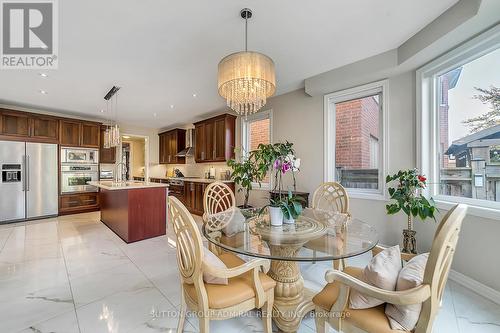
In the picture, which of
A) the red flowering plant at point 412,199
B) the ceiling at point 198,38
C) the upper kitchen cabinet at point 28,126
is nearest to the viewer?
the ceiling at point 198,38

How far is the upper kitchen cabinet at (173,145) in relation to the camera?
22.1 ft

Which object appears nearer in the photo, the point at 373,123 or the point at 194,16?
the point at 194,16

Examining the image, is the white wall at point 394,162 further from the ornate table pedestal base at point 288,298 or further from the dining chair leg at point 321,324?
the dining chair leg at point 321,324

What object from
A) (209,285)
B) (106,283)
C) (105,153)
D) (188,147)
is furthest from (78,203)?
(209,285)

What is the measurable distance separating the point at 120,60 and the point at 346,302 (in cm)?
346

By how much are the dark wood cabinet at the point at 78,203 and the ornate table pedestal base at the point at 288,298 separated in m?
5.83

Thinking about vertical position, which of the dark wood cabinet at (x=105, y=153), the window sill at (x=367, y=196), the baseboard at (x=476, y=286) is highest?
the dark wood cabinet at (x=105, y=153)

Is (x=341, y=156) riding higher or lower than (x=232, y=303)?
higher

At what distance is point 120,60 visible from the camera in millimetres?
2807

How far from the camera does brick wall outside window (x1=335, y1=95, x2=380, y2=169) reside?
3242 mm

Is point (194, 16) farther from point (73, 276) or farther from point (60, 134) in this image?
point (60, 134)

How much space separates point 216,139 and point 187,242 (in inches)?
164

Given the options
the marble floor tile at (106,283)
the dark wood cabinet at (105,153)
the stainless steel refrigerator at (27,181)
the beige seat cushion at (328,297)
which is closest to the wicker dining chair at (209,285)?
the beige seat cushion at (328,297)

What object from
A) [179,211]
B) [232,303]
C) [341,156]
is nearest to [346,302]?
[232,303]
